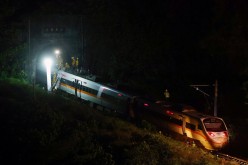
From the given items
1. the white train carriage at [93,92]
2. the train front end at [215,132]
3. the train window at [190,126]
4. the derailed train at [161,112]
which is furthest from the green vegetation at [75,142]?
the white train carriage at [93,92]

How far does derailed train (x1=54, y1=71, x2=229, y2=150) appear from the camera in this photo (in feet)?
84.4

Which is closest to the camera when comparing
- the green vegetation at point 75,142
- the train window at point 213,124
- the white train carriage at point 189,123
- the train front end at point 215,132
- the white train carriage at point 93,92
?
the green vegetation at point 75,142

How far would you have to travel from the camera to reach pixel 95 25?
44.2 m

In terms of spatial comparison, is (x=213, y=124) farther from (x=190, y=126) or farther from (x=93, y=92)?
(x=93, y=92)

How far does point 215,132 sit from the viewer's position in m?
25.9

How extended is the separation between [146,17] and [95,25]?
21.3 ft

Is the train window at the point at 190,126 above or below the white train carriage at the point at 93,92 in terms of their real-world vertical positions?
below

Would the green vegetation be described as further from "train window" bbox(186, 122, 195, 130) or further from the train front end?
"train window" bbox(186, 122, 195, 130)

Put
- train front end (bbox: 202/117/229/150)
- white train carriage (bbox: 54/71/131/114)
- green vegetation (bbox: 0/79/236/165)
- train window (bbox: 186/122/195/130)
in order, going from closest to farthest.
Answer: green vegetation (bbox: 0/79/236/165) < train front end (bbox: 202/117/229/150) < train window (bbox: 186/122/195/130) < white train carriage (bbox: 54/71/131/114)

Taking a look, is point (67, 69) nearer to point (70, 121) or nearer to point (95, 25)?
point (95, 25)

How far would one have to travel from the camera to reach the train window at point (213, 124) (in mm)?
25656

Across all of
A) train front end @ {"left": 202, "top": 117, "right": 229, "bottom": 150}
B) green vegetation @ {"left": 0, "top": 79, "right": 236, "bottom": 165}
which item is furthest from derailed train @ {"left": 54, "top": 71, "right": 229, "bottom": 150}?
green vegetation @ {"left": 0, "top": 79, "right": 236, "bottom": 165}

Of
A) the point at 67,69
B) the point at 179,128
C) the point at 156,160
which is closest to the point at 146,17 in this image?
the point at 67,69

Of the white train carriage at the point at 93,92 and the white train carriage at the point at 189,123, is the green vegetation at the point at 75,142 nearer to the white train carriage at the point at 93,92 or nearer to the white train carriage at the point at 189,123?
the white train carriage at the point at 189,123
